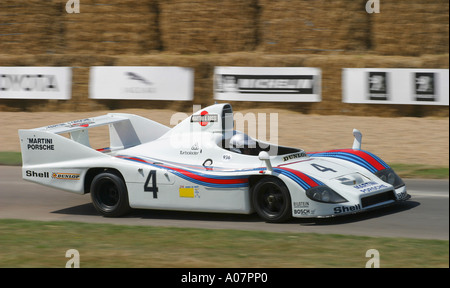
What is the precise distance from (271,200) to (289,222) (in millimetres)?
330

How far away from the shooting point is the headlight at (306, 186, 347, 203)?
826cm

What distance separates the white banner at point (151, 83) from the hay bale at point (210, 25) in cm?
105

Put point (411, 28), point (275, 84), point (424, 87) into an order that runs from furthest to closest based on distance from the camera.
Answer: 1. point (275, 84)
2. point (411, 28)
3. point (424, 87)

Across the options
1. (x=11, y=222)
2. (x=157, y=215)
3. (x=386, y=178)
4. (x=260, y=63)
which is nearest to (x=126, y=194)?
(x=157, y=215)

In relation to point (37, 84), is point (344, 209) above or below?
below

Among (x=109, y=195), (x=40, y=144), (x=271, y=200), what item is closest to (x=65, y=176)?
(x=40, y=144)

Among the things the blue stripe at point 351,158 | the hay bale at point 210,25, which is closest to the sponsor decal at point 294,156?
the blue stripe at point 351,158

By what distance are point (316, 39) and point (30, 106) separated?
747cm

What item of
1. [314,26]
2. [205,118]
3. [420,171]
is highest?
[314,26]

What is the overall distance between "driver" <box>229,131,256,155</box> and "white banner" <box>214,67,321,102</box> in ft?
23.7

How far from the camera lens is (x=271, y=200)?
8602 mm

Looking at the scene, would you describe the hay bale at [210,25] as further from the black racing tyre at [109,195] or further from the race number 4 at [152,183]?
the race number 4 at [152,183]

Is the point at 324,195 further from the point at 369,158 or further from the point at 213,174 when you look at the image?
the point at 369,158

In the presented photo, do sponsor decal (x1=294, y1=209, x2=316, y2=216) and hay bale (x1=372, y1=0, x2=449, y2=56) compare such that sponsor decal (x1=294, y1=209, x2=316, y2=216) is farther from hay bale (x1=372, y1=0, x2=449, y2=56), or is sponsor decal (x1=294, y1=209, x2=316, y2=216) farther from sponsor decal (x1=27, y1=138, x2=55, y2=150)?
hay bale (x1=372, y1=0, x2=449, y2=56)
